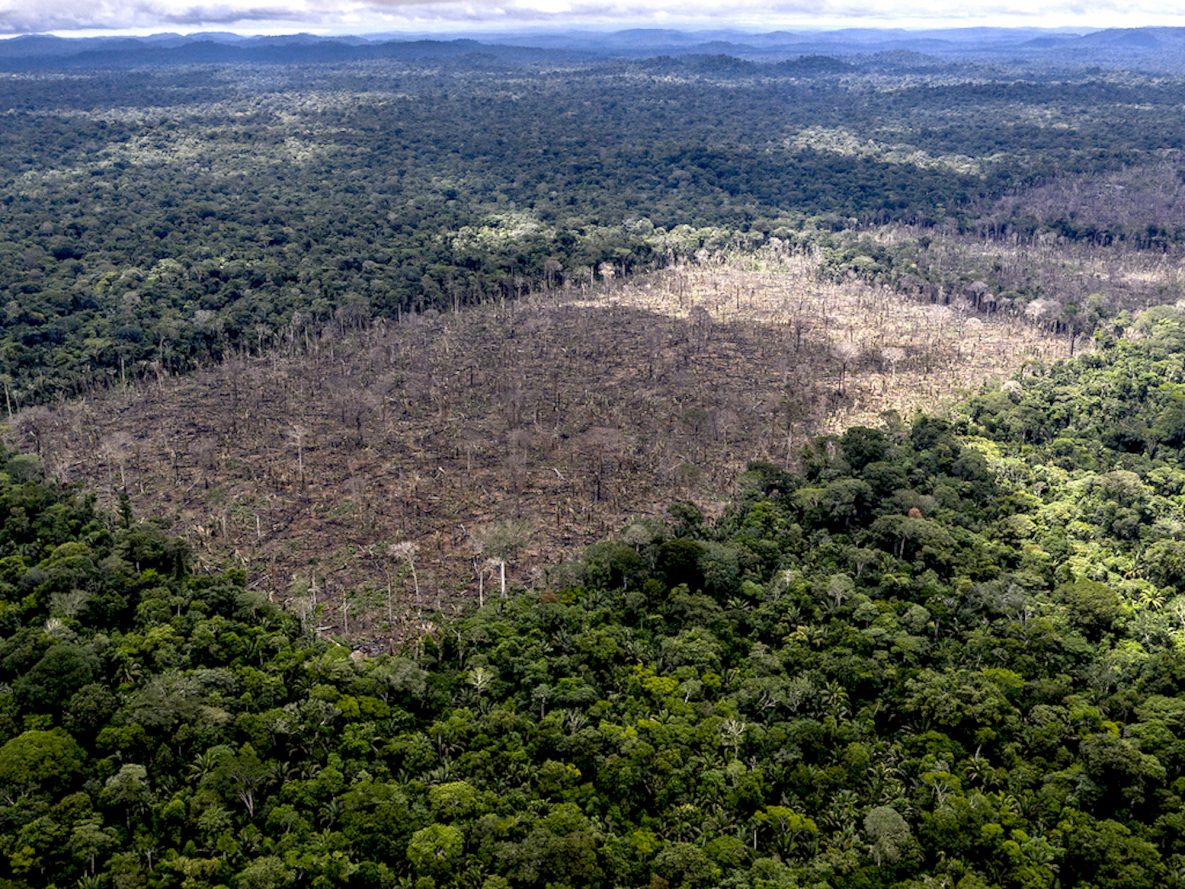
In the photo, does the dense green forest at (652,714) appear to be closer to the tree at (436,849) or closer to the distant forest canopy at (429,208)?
the tree at (436,849)

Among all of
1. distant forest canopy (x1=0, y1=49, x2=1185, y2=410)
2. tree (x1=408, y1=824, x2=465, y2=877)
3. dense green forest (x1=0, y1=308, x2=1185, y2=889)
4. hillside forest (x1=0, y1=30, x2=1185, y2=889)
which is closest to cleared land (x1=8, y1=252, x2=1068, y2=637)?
hillside forest (x1=0, y1=30, x2=1185, y2=889)

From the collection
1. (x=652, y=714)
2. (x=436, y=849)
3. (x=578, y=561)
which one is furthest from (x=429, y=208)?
(x=436, y=849)

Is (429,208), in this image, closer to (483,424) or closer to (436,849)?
(483,424)

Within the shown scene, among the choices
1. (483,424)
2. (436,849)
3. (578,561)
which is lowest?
(436,849)

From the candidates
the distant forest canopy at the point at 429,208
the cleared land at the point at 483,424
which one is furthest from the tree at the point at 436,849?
the distant forest canopy at the point at 429,208

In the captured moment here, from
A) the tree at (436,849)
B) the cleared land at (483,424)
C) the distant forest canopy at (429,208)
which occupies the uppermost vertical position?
the distant forest canopy at (429,208)

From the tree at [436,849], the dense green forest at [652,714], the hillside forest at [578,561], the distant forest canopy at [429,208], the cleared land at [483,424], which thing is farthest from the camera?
the distant forest canopy at [429,208]
